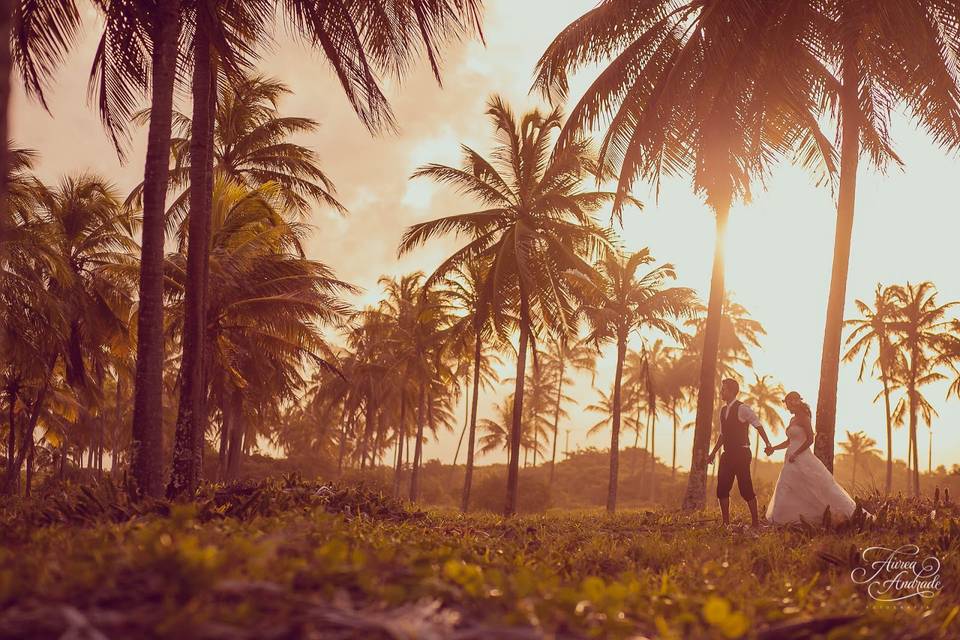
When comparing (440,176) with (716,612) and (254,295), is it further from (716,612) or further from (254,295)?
(716,612)

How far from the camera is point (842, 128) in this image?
466 inches

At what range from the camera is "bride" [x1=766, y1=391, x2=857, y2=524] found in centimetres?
829

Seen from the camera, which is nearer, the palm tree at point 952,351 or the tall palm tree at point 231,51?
the tall palm tree at point 231,51

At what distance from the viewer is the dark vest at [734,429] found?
918 centimetres

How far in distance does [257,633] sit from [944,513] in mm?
11024

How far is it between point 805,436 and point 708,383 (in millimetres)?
6118

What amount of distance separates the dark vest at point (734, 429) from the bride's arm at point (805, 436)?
679 mm

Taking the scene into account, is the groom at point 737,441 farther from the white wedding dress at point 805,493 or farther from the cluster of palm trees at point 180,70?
the cluster of palm trees at point 180,70

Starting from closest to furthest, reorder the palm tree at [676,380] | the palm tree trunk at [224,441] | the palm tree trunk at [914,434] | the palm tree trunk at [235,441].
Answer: the palm tree trunk at [224,441]
the palm tree trunk at [235,441]
the palm tree trunk at [914,434]
the palm tree at [676,380]

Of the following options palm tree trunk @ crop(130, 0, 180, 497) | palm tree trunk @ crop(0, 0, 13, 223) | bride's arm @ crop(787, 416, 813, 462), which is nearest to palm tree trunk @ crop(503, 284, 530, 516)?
bride's arm @ crop(787, 416, 813, 462)

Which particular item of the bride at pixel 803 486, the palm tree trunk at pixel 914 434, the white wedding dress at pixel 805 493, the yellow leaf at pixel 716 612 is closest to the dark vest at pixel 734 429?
the bride at pixel 803 486

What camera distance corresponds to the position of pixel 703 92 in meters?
11.8

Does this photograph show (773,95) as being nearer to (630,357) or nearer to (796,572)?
(796,572)

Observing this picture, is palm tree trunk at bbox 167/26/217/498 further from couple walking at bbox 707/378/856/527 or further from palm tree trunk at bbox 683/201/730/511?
palm tree trunk at bbox 683/201/730/511
